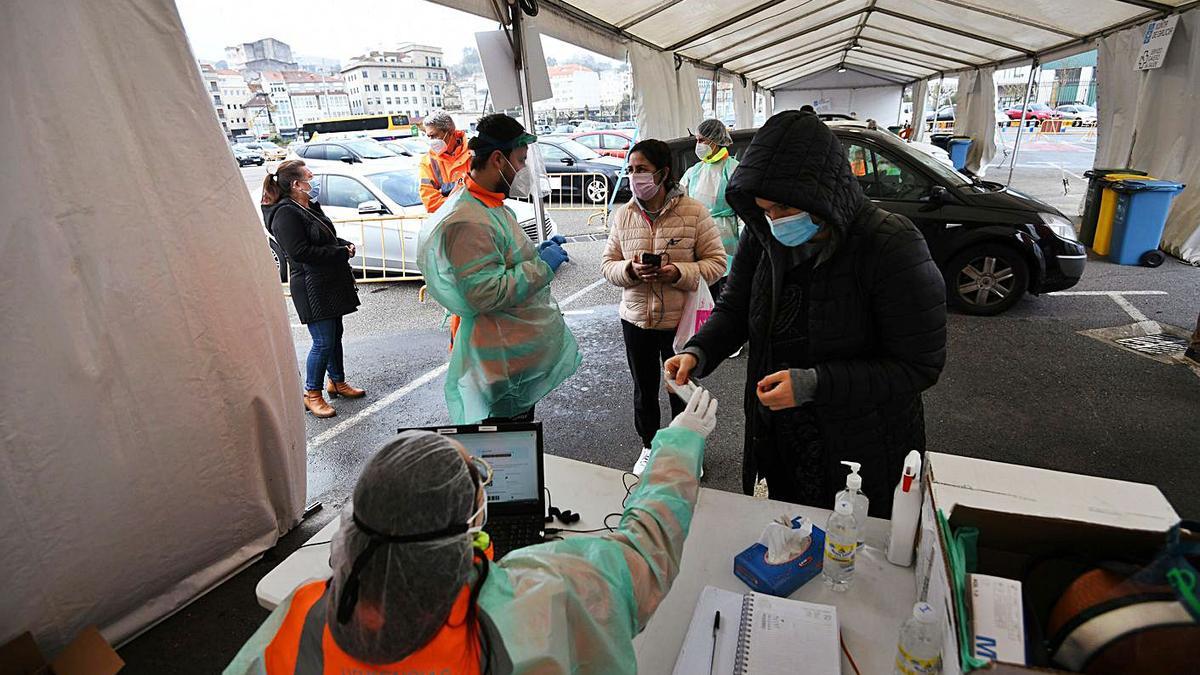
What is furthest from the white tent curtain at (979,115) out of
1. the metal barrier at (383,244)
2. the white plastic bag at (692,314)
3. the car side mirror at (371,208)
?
the white plastic bag at (692,314)

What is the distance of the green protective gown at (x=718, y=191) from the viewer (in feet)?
14.9

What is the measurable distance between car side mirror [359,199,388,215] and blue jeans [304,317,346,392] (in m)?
2.96

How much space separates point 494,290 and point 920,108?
19514 mm

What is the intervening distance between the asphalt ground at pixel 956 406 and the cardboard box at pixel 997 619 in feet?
2.53

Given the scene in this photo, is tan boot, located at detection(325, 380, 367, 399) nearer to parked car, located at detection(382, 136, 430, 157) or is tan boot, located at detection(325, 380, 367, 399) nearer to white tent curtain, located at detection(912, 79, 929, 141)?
parked car, located at detection(382, 136, 430, 157)

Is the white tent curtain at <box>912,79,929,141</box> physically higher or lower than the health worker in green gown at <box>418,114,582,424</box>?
higher

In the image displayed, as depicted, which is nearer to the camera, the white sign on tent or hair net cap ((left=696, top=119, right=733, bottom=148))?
hair net cap ((left=696, top=119, right=733, bottom=148))

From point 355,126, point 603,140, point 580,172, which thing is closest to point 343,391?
point 580,172

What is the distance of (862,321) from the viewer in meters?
1.65

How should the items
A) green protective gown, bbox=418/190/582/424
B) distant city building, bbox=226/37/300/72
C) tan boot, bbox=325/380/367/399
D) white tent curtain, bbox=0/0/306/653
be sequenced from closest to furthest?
white tent curtain, bbox=0/0/306/653 → green protective gown, bbox=418/190/582/424 → tan boot, bbox=325/380/367/399 → distant city building, bbox=226/37/300/72

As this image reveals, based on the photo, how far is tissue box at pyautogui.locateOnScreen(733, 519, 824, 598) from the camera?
1.47 meters

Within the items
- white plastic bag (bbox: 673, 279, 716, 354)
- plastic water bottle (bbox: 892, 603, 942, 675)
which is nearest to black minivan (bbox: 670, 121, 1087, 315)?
white plastic bag (bbox: 673, 279, 716, 354)

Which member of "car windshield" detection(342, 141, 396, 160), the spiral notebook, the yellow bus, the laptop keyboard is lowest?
the spiral notebook

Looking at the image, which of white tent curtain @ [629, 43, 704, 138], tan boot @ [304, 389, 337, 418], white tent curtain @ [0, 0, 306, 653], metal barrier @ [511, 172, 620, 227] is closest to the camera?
white tent curtain @ [0, 0, 306, 653]
